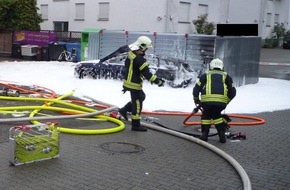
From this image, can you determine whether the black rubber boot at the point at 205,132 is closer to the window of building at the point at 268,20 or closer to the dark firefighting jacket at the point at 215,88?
the dark firefighting jacket at the point at 215,88

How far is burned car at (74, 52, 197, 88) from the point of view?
510 inches

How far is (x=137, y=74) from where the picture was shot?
24.3 feet

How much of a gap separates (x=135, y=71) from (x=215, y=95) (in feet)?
4.90

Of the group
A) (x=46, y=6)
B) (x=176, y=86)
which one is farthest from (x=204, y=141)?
(x=46, y=6)

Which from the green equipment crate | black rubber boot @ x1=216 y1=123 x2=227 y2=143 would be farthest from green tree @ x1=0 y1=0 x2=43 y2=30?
the green equipment crate

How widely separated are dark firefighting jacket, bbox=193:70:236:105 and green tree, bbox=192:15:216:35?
67.1 feet

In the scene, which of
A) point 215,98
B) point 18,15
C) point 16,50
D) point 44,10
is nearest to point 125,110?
point 215,98

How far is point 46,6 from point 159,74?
21471mm

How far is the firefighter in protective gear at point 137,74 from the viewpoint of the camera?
284 inches

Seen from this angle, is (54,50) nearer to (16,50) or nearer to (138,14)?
(16,50)

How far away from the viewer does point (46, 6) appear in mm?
32031

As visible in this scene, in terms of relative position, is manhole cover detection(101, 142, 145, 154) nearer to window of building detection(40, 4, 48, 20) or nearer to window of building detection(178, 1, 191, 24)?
window of building detection(178, 1, 191, 24)

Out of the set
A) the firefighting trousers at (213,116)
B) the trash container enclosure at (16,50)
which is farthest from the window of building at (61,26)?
the firefighting trousers at (213,116)

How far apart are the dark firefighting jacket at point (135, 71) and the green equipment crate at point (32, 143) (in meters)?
2.19
